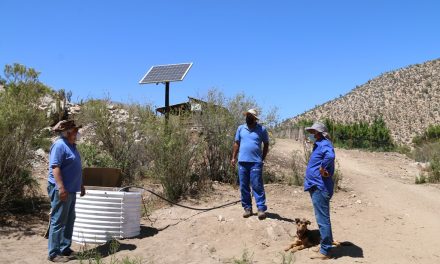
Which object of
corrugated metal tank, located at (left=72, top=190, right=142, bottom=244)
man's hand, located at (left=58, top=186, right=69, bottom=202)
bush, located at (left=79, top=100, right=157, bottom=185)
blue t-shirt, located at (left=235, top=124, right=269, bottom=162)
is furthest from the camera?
bush, located at (left=79, top=100, right=157, bottom=185)

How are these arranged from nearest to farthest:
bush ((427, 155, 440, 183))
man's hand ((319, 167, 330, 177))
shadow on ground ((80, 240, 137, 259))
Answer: man's hand ((319, 167, 330, 177)) < shadow on ground ((80, 240, 137, 259)) < bush ((427, 155, 440, 183))

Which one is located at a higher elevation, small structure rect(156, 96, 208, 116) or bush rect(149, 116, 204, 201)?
small structure rect(156, 96, 208, 116)

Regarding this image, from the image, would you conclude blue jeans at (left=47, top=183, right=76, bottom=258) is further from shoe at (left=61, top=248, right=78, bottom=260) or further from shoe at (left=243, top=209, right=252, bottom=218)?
shoe at (left=243, top=209, right=252, bottom=218)

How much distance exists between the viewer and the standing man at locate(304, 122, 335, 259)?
6.11 metres

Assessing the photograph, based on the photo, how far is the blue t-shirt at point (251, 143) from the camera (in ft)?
24.5

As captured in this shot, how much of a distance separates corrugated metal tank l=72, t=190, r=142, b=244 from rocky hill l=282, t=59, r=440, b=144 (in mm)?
43241

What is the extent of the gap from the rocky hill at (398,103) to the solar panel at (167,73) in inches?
1518

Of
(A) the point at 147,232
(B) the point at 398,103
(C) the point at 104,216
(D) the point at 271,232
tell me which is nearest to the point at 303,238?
(D) the point at 271,232

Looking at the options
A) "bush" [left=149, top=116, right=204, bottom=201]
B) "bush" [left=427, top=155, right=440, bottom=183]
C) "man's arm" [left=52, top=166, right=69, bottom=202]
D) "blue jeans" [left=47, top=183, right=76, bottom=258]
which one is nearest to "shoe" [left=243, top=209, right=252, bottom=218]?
"bush" [left=149, top=116, right=204, bottom=201]

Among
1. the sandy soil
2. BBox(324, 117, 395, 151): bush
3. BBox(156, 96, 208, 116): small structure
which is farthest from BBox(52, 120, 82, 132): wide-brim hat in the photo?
BBox(324, 117, 395, 151): bush

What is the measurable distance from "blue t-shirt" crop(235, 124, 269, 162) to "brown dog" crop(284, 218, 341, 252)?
132 centimetres

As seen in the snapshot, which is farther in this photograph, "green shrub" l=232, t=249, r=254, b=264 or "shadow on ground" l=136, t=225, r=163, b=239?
"shadow on ground" l=136, t=225, r=163, b=239

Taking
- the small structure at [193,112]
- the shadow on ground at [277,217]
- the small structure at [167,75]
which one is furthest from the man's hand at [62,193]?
the small structure at [167,75]

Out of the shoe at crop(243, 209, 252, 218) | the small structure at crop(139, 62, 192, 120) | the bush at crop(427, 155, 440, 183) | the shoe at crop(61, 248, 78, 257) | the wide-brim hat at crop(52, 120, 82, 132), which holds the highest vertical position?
the small structure at crop(139, 62, 192, 120)
